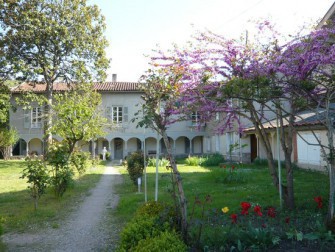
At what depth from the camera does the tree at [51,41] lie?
25422 mm

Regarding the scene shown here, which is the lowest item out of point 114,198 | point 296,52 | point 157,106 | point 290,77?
point 114,198

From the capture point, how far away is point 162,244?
405 cm

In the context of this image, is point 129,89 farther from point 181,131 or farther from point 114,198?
point 114,198

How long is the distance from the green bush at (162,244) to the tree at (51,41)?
23.3m

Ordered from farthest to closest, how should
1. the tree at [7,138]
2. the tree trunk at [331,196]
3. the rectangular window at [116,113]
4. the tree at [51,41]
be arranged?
the rectangular window at [116,113] < the tree at [7,138] < the tree at [51,41] < the tree trunk at [331,196]

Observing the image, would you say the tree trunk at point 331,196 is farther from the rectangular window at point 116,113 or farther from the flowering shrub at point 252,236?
the rectangular window at point 116,113

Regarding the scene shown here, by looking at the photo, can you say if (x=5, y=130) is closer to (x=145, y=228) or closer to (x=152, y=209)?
(x=152, y=209)

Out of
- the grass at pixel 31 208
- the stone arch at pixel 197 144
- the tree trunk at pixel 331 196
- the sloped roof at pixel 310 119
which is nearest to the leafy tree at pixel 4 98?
the grass at pixel 31 208

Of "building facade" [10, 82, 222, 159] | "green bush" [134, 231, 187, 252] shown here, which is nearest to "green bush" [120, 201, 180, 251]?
"green bush" [134, 231, 187, 252]

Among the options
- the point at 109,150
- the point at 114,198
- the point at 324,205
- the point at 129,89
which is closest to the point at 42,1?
the point at 129,89

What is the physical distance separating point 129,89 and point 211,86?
28.7 m

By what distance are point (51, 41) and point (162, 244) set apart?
24938mm

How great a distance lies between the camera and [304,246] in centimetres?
478

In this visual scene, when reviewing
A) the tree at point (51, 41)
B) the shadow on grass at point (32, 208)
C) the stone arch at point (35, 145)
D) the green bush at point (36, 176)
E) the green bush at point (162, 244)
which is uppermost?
the tree at point (51, 41)
